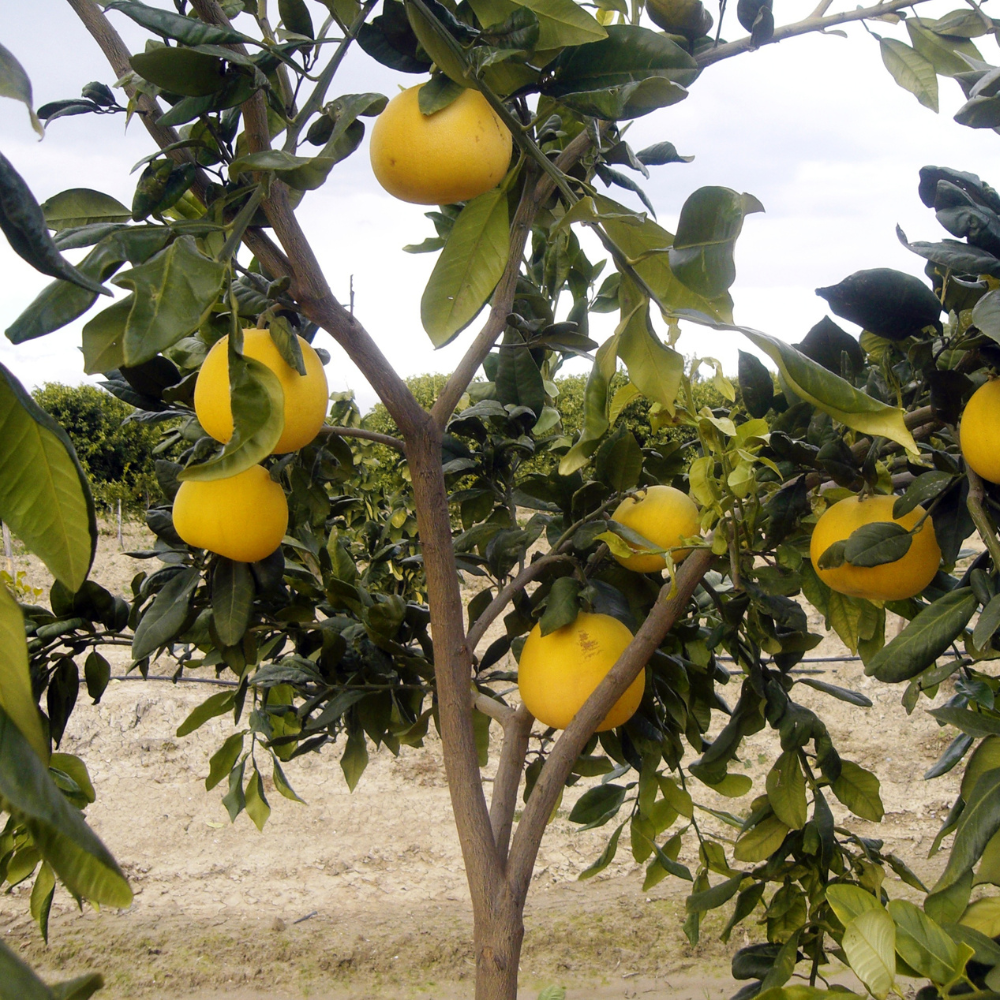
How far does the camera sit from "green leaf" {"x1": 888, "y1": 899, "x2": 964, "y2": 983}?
60 centimetres

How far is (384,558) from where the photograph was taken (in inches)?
72.9

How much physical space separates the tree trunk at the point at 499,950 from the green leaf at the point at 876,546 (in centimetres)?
66

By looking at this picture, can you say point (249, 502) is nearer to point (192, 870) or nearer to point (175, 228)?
point (175, 228)

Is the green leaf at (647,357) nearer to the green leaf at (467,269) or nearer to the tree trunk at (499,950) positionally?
the green leaf at (467,269)

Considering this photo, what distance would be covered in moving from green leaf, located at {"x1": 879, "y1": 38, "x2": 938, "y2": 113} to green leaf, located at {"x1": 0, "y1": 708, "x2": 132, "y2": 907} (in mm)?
1140

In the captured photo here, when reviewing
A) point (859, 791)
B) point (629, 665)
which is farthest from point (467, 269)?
point (859, 791)

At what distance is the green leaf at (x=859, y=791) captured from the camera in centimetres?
135

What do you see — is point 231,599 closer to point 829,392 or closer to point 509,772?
point 509,772

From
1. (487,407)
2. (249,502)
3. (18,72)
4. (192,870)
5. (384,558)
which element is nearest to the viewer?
(18,72)

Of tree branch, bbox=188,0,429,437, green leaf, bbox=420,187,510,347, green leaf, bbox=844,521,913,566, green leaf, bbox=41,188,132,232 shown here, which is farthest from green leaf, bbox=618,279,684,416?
green leaf, bbox=41,188,132,232

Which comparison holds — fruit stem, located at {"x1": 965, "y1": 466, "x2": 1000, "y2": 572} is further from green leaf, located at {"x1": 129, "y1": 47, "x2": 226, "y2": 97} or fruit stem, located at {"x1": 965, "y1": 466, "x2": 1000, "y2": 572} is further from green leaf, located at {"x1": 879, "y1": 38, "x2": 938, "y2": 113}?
green leaf, located at {"x1": 129, "y1": 47, "x2": 226, "y2": 97}

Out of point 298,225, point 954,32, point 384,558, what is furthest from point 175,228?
point 384,558

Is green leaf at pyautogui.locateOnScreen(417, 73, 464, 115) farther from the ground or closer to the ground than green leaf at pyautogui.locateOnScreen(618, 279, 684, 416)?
farther from the ground

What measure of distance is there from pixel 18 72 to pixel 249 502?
722 millimetres
